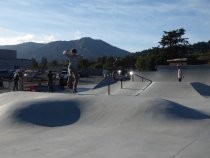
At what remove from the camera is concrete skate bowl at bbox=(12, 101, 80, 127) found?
888 centimetres

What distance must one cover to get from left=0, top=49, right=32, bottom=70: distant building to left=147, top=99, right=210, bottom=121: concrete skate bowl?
83.8 metres

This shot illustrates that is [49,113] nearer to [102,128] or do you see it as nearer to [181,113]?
[102,128]

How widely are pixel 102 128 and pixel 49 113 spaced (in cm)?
171

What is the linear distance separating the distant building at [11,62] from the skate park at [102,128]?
82.6 m

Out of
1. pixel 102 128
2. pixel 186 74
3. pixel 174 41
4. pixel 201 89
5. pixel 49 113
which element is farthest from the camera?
pixel 174 41

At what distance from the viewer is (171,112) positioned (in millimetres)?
8461

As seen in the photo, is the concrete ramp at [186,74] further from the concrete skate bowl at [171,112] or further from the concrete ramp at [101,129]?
the concrete ramp at [101,129]

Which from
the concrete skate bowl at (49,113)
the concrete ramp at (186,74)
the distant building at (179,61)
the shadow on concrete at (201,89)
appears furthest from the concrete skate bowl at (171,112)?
the distant building at (179,61)

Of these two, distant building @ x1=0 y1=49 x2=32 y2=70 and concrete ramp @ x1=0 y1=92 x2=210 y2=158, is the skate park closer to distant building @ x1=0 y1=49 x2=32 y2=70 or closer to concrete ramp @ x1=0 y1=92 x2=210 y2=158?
concrete ramp @ x1=0 y1=92 x2=210 y2=158

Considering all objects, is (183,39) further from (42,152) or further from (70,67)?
(42,152)

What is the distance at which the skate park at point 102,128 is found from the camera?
6.37 metres

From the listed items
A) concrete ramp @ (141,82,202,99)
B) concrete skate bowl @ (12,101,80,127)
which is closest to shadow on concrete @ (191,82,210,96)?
concrete ramp @ (141,82,202,99)

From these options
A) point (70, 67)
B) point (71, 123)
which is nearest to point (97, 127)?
point (71, 123)

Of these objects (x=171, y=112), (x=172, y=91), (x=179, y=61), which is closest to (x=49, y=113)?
(x=171, y=112)
